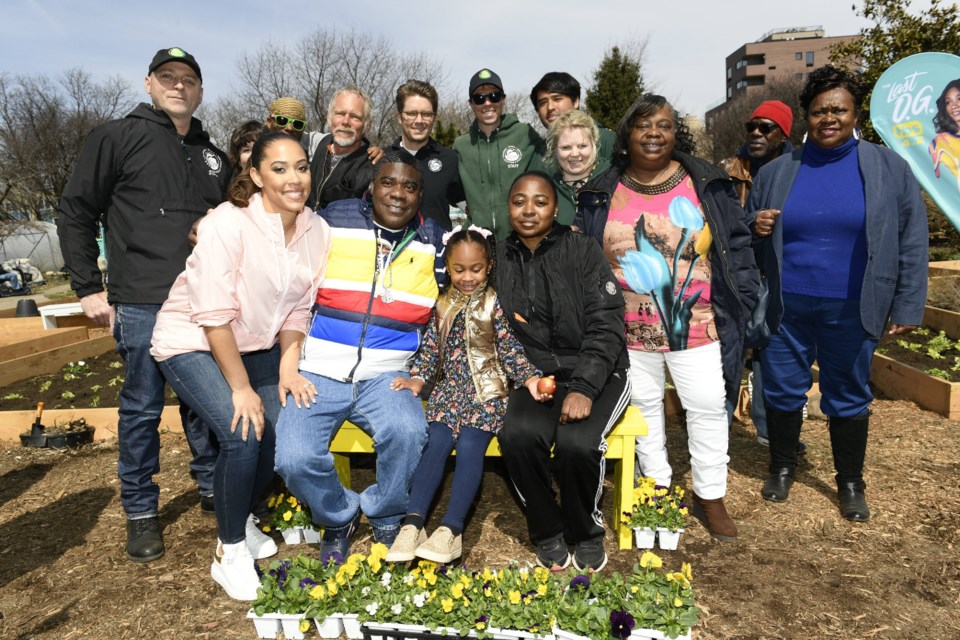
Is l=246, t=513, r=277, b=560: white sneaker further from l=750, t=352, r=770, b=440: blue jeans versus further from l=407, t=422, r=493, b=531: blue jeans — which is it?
l=750, t=352, r=770, b=440: blue jeans

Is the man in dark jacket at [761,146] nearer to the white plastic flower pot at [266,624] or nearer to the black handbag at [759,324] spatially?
the black handbag at [759,324]

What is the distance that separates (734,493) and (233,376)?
11.0 ft

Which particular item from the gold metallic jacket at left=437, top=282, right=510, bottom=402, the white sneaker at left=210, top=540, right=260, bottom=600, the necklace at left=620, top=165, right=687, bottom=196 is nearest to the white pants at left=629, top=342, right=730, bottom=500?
the gold metallic jacket at left=437, top=282, right=510, bottom=402

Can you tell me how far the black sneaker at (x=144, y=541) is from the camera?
142 inches

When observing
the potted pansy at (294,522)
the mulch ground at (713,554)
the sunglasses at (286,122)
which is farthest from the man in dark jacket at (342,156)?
the mulch ground at (713,554)

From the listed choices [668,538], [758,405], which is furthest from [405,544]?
[758,405]

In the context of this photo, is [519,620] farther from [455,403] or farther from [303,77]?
[303,77]

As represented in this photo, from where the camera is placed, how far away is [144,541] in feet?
11.9

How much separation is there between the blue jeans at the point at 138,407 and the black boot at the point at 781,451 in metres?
3.86

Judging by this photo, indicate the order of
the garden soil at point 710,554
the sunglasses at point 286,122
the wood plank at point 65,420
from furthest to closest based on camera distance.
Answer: the wood plank at point 65,420 → the sunglasses at point 286,122 → the garden soil at point 710,554

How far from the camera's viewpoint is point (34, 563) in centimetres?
364

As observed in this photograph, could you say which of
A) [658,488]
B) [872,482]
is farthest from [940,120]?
[658,488]

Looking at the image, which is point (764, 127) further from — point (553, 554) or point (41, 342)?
point (41, 342)

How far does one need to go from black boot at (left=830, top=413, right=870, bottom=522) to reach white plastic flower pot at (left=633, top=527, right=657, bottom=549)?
1.36 meters
